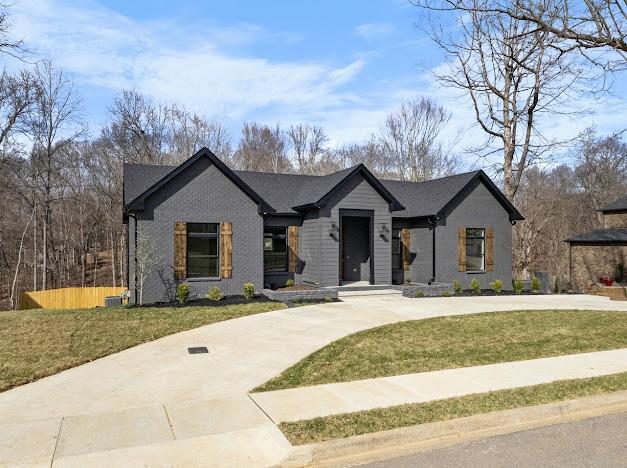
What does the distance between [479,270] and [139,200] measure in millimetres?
Result: 14717

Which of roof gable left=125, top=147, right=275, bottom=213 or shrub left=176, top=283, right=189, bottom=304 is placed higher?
roof gable left=125, top=147, right=275, bottom=213

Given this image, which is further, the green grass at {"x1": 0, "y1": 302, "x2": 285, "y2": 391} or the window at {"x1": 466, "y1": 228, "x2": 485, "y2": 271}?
Answer: the window at {"x1": 466, "y1": 228, "x2": 485, "y2": 271}

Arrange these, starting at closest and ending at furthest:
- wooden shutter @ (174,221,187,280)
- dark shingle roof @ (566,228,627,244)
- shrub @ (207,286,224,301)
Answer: shrub @ (207,286,224,301) < wooden shutter @ (174,221,187,280) < dark shingle roof @ (566,228,627,244)

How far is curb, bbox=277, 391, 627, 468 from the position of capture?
182 inches

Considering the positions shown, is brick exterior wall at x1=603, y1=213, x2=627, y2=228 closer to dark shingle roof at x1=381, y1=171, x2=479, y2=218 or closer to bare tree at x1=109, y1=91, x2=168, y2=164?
dark shingle roof at x1=381, y1=171, x2=479, y2=218

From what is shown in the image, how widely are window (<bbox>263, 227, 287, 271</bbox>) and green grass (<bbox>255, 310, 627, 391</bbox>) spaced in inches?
320

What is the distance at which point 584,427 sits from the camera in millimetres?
5539

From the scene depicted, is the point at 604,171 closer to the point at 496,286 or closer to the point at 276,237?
the point at 496,286

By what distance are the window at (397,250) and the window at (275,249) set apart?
540 centimetres

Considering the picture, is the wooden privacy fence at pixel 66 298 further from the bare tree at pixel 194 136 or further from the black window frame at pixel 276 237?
the bare tree at pixel 194 136

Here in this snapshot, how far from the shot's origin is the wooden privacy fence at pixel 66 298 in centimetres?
2056

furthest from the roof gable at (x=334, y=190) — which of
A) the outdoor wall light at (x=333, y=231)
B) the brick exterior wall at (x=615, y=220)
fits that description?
the brick exterior wall at (x=615, y=220)

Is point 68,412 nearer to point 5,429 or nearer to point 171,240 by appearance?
point 5,429

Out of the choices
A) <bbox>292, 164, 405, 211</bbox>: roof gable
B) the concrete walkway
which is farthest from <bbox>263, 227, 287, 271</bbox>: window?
the concrete walkway
